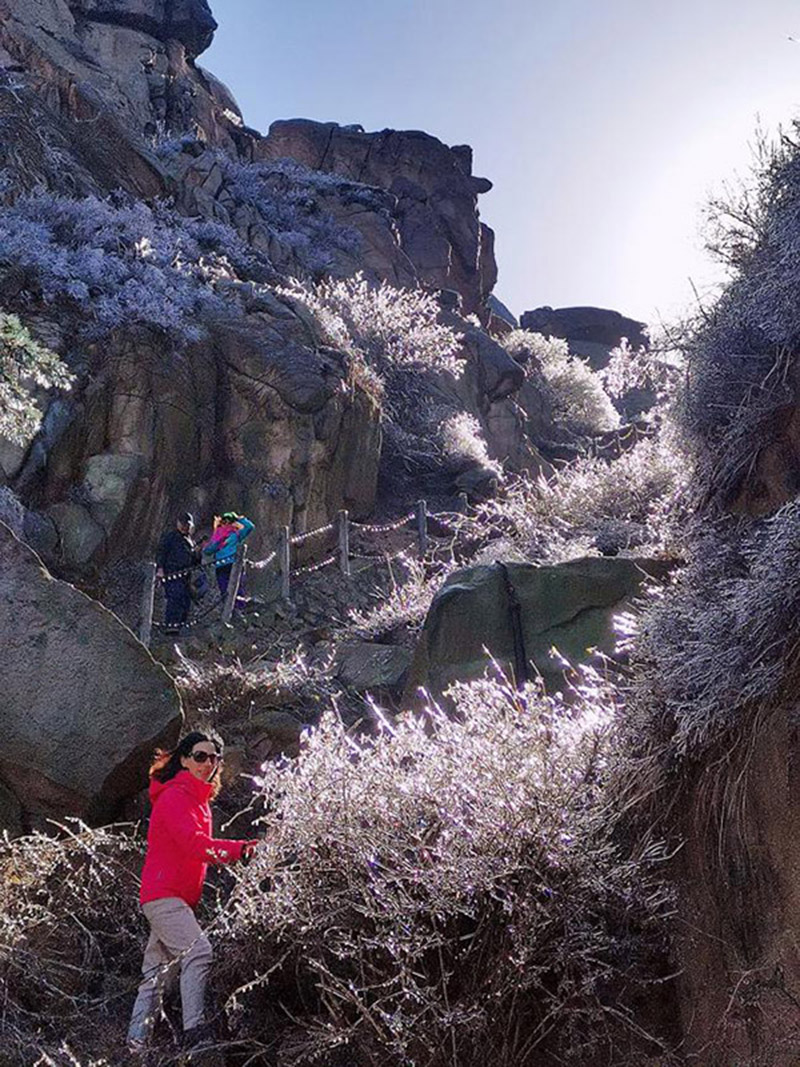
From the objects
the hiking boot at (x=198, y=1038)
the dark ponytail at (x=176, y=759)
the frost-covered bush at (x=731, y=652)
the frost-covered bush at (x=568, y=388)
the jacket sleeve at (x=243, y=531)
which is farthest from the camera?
the frost-covered bush at (x=568, y=388)

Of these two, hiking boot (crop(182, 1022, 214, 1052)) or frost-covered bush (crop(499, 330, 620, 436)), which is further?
frost-covered bush (crop(499, 330, 620, 436))

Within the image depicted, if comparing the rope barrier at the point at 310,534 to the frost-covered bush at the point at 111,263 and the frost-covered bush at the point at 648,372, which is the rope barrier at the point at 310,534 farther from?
the frost-covered bush at the point at 648,372

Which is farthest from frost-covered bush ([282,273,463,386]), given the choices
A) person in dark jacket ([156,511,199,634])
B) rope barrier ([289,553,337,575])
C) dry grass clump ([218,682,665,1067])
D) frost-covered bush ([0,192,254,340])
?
dry grass clump ([218,682,665,1067])

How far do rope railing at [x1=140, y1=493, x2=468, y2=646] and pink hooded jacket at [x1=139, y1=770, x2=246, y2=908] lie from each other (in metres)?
6.18

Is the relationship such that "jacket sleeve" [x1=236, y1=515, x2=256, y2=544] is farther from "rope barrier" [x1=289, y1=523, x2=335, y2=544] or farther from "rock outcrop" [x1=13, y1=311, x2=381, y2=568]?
"rock outcrop" [x1=13, y1=311, x2=381, y2=568]

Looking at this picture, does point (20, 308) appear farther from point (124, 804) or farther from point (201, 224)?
point (124, 804)

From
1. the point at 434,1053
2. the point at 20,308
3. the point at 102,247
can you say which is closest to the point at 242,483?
the point at 20,308

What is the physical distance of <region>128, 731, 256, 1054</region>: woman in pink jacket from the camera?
430cm

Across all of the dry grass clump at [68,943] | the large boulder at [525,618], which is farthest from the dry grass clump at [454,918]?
the large boulder at [525,618]

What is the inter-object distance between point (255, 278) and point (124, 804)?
57.3 ft

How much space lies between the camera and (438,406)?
24953 millimetres

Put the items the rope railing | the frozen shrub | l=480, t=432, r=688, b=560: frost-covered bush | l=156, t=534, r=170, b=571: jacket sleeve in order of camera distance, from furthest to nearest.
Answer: l=156, t=534, r=170, b=571: jacket sleeve → the rope railing → the frozen shrub → l=480, t=432, r=688, b=560: frost-covered bush

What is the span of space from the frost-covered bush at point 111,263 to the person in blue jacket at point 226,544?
4.22 meters

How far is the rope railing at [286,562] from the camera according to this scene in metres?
11.7
